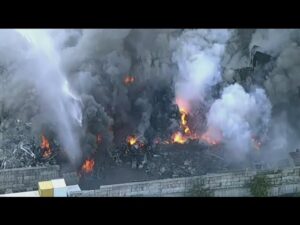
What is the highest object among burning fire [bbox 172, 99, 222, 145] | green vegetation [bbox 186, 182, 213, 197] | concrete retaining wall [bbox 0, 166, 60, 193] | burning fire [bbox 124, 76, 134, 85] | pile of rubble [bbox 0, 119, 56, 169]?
burning fire [bbox 124, 76, 134, 85]

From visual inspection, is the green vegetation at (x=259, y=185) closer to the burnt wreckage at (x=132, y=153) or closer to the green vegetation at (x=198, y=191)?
the green vegetation at (x=198, y=191)

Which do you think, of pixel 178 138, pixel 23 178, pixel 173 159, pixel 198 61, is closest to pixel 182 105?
pixel 178 138

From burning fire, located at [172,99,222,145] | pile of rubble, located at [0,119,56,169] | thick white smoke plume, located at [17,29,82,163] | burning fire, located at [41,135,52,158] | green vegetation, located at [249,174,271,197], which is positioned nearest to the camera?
green vegetation, located at [249,174,271,197]

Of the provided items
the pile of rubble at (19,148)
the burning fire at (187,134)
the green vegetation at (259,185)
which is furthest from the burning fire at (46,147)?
the green vegetation at (259,185)

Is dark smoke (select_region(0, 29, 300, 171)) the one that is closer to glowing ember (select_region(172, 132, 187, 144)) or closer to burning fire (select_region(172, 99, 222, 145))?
burning fire (select_region(172, 99, 222, 145))

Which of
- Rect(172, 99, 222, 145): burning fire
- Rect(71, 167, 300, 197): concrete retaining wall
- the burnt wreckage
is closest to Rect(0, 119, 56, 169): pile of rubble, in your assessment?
the burnt wreckage

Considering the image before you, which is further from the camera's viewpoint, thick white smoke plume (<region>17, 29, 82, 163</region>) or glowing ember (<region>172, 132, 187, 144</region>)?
glowing ember (<region>172, 132, 187, 144</region>)

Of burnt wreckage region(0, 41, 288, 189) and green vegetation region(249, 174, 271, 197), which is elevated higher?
burnt wreckage region(0, 41, 288, 189)
